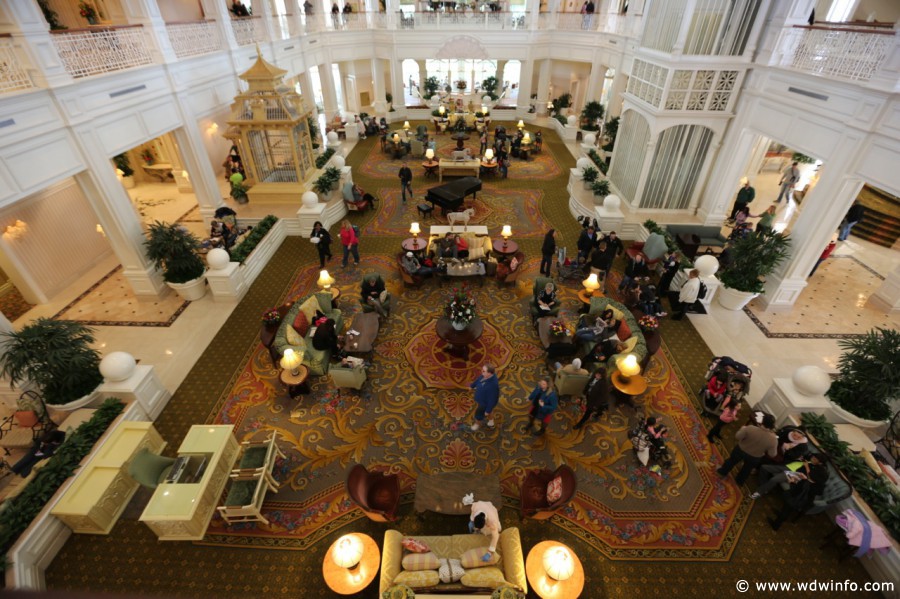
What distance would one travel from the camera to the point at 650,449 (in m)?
7.45

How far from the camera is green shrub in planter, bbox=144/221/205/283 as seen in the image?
10.2 metres

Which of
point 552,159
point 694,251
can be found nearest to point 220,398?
point 694,251

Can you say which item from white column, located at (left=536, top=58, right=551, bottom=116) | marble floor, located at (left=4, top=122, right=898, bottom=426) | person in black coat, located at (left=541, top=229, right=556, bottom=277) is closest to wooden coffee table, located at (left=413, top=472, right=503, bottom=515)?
marble floor, located at (left=4, top=122, right=898, bottom=426)

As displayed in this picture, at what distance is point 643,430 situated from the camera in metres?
7.54

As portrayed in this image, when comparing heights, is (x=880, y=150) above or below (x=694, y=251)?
above

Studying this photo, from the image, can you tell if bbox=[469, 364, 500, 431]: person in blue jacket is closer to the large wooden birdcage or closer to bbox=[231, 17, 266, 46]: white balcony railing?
the large wooden birdcage

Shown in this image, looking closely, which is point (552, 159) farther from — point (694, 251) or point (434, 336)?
point (434, 336)

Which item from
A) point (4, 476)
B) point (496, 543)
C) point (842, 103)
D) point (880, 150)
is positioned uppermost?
point (842, 103)

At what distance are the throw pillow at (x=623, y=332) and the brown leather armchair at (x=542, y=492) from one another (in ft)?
10.9

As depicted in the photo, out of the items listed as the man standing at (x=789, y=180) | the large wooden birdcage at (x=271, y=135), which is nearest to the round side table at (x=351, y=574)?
the large wooden birdcage at (x=271, y=135)

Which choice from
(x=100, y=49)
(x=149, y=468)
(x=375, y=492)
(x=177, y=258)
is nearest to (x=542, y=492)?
(x=375, y=492)

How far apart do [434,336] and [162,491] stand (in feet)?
17.9

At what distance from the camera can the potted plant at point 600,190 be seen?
14484 millimetres
